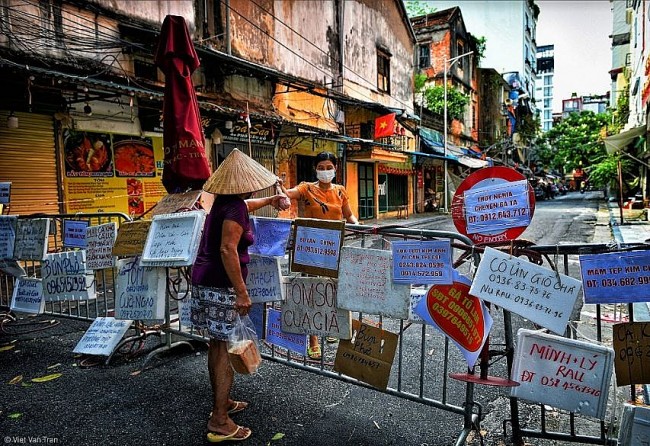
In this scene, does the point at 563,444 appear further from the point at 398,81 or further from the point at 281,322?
the point at 398,81

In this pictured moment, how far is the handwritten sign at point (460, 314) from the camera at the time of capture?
2.68 metres

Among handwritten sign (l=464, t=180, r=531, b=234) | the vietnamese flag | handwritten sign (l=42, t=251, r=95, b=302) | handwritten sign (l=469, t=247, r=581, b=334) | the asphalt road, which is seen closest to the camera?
handwritten sign (l=469, t=247, r=581, b=334)

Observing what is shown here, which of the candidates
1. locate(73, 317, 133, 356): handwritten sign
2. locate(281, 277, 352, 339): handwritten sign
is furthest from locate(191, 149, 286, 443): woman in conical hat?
locate(73, 317, 133, 356): handwritten sign

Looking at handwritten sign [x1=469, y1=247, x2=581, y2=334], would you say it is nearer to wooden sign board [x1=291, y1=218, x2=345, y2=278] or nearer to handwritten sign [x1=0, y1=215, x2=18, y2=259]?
wooden sign board [x1=291, y1=218, x2=345, y2=278]

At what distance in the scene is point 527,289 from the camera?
98.1 inches

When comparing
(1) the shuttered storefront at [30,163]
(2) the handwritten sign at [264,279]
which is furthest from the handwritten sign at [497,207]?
(1) the shuttered storefront at [30,163]

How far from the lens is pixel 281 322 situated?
348cm

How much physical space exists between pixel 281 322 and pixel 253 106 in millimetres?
11991

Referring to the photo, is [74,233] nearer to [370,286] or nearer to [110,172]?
[370,286]

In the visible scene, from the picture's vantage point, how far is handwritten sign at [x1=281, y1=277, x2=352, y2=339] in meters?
3.22

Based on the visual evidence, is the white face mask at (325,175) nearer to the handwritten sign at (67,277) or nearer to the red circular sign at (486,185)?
the red circular sign at (486,185)

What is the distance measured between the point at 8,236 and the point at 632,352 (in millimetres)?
6179

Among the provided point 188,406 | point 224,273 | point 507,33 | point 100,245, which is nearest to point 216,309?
point 224,273

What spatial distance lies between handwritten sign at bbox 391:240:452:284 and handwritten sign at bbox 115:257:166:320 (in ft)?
7.09
